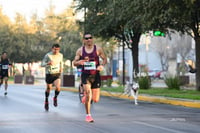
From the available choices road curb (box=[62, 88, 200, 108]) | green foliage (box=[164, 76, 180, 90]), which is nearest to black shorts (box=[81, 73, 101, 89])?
road curb (box=[62, 88, 200, 108])

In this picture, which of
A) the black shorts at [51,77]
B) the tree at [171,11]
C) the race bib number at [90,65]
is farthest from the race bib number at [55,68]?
the tree at [171,11]

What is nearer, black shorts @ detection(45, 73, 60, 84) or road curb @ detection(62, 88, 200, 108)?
black shorts @ detection(45, 73, 60, 84)

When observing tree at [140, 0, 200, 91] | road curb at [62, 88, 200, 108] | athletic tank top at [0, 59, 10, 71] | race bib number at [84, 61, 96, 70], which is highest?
tree at [140, 0, 200, 91]

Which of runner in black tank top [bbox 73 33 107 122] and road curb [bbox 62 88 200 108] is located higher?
runner in black tank top [bbox 73 33 107 122]

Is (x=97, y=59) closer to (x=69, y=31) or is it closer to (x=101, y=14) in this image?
(x=101, y=14)

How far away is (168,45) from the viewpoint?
68.0 meters

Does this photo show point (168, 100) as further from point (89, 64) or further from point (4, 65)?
point (89, 64)

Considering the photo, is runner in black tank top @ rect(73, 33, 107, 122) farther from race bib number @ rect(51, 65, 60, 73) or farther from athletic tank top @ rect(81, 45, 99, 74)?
race bib number @ rect(51, 65, 60, 73)

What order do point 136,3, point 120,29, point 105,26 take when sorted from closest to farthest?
point 136,3 < point 105,26 < point 120,29

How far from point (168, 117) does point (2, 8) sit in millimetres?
55508

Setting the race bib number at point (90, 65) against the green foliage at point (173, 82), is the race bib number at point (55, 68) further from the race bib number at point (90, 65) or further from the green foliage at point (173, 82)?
the green foliage at point (173, 82)

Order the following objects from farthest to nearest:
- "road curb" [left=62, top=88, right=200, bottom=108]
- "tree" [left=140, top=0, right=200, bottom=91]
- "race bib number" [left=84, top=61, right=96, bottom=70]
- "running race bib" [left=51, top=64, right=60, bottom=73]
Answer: "tree" [left=140, top=0, right=200, bottom=91] → "road curb" [left=62, top=88, right=200, bottom=108] → "running race bib" [left=51, top=64, right=60, bottom=73] → "race bib number" [left=84, top=61, right=96, bottom=70]

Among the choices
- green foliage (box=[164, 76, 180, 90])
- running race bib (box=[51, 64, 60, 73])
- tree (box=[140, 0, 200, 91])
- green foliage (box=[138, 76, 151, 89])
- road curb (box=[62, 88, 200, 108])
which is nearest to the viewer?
running race bib (box=[51, 64, 60, 73])

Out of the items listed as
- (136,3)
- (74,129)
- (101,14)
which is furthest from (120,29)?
(74,129)
